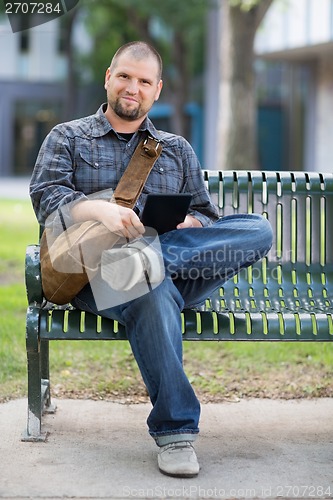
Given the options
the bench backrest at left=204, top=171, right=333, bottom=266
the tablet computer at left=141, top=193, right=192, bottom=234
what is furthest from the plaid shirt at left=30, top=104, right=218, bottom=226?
the bench backrest at left=204, top=171, right=333, bottom=266

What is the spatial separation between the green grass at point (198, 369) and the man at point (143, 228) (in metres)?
1.01

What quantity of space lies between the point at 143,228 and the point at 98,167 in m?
0.46

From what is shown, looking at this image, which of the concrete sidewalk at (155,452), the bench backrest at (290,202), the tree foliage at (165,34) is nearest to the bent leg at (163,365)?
the concrete sidewalk at (155,452)

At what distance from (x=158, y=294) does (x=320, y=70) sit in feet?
69.8

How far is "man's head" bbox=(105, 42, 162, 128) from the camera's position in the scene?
388cm

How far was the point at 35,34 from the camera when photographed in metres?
42.7

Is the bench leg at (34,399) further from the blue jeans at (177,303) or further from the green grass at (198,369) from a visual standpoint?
the green grass at (198,369)

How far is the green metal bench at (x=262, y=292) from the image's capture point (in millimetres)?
3732

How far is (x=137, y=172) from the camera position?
3797 millimetres

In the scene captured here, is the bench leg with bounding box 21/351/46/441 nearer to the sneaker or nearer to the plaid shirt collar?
the sneaker

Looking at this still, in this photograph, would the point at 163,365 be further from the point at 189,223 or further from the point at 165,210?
the point at 189,223

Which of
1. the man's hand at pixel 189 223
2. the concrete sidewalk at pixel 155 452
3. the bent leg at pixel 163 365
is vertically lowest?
the concrete sidewalk at pixel 155 452

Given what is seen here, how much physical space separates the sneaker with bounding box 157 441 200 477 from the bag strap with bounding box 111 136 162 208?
99cm

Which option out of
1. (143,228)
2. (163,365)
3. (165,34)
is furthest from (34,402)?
(165,34)
